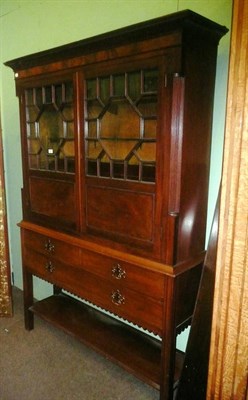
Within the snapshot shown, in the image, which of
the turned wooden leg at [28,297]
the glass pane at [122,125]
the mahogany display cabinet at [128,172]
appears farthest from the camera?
the turned wooden leg at [28,297]

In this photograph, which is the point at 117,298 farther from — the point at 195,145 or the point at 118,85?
the point at 118,85

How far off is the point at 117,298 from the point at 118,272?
16 cm

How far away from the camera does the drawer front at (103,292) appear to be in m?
1.61

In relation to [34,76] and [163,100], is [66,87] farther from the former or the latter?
[163,100]

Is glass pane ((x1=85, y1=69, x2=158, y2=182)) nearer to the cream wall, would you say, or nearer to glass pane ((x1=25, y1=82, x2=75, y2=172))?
glass pane ((x1=25, y1=82, x2=75, y2=172))

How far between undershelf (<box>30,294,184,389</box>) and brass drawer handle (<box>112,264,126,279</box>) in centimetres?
56

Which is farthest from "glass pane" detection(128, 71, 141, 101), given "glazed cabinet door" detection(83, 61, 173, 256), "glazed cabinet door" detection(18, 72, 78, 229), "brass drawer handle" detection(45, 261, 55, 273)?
"brass drawer handle" detection(45, 261, 55, 273)

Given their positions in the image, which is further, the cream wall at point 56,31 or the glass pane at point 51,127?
the glass pane at point 51,127

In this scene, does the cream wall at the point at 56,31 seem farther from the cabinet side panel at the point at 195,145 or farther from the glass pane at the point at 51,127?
the glass pane at the point at 51,127

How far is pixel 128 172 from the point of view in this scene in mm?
1704

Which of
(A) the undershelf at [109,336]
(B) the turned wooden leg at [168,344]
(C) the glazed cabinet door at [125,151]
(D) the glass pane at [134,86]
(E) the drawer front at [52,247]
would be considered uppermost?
(D) the glass pane at [134,86]

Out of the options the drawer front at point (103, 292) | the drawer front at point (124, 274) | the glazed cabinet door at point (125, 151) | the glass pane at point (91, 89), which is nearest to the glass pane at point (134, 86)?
the glazed cabinet door at point (125, 151)

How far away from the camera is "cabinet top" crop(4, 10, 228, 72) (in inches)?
50.5

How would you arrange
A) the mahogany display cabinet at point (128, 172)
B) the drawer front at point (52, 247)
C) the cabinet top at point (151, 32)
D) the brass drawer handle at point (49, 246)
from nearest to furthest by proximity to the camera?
the cabinet top at point (151, 32), the mahogany display cabinet at point (128, 172), the drawer front at point (52, 247), the brass drawer handle at point (49, 246)
